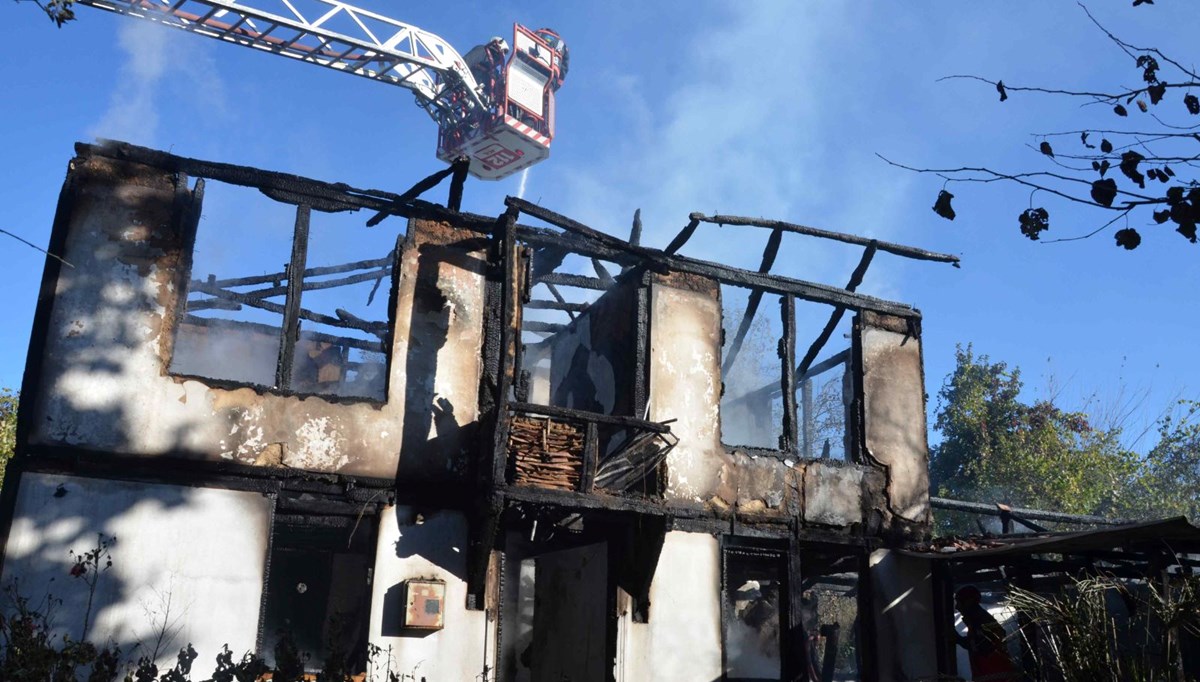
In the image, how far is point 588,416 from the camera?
11.3 meters

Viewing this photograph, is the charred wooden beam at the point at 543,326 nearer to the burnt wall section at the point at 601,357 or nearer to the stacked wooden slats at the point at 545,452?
the burnt wall section at the point at 601,357

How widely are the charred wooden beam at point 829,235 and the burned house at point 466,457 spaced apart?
0.19ft

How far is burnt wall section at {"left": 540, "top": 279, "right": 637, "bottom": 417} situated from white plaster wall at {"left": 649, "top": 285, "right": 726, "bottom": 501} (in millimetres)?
389

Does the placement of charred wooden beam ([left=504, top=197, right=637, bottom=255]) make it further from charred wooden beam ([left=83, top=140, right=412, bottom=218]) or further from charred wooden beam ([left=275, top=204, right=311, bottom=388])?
charred wooden beam ([left=275, top=204, right=311, bottom=388])

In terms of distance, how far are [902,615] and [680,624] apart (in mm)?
3681

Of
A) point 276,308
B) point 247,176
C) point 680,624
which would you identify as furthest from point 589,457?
point 276,308

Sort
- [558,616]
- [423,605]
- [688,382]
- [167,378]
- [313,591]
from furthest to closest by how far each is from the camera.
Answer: [313,591] < [558,616] < [688,382] < [423,605] < [167,378]

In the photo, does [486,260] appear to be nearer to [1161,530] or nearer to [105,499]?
[105,499]

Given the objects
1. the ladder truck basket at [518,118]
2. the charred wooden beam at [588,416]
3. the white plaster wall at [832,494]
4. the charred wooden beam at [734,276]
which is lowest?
the white plaster wall at [832,494]

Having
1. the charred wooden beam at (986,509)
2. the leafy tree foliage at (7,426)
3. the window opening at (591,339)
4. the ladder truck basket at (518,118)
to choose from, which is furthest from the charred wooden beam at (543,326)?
the ladder truck basket at (518,118)

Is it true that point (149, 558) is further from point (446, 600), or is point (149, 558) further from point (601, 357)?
point (601, 357)

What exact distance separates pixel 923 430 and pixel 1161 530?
5.68 m

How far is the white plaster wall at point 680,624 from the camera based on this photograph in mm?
11828

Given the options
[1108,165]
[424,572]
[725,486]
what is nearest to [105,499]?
[424,572]
